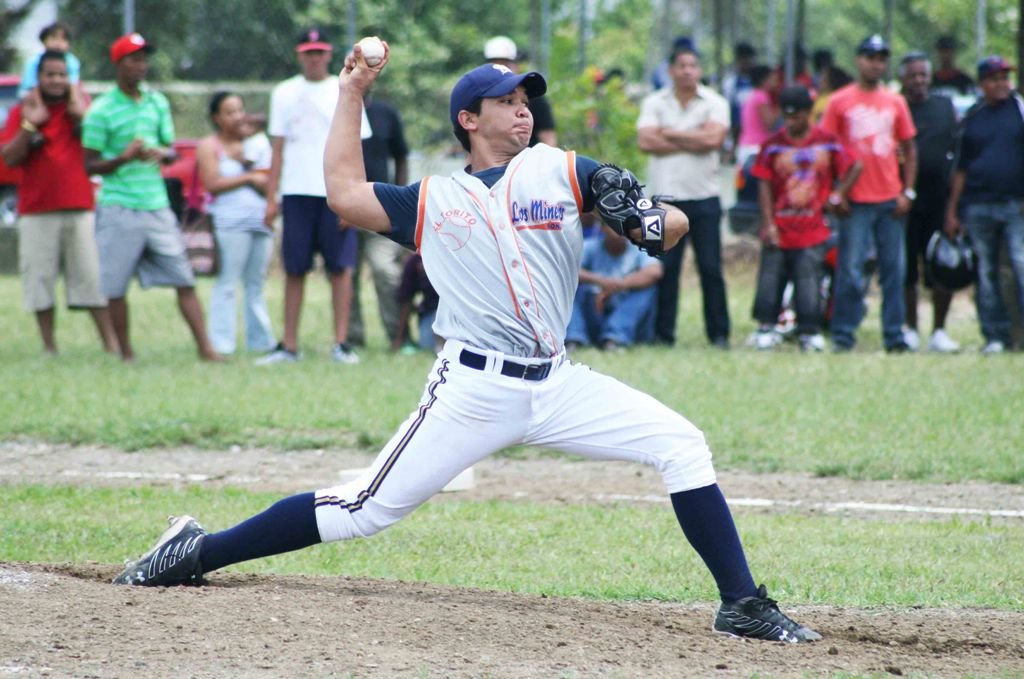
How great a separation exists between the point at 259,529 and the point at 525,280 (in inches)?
55.0

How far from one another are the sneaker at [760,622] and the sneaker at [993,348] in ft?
26.5

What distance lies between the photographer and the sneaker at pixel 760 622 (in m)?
5.18

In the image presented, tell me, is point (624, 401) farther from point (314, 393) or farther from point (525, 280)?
point (314, 393)

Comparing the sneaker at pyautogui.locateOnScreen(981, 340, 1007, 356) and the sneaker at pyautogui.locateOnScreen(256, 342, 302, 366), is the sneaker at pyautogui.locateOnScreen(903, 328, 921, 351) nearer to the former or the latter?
the sneaker at pyautogui.locateOnScreen(981, 340, 1007, 356)

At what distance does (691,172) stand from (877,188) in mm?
1664

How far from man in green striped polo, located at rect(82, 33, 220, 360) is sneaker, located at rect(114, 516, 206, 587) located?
657cm

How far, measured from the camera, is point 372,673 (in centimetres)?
460

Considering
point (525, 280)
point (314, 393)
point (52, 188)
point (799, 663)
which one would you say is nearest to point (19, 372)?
point (52, 188)

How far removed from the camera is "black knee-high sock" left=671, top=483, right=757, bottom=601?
5.15m

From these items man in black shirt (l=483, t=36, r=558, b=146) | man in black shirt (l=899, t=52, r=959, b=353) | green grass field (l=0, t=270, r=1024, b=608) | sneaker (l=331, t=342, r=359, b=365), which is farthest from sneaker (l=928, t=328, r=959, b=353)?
sneaker (l=331, t=342, r=359, b=365)

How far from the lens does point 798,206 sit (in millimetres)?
13102

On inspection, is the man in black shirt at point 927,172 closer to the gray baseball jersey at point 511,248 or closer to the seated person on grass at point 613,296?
the seated person on grass at point 613,296

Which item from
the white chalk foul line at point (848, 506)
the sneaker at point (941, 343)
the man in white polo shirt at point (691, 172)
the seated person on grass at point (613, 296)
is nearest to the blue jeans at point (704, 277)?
the man in white polo shirt at point (691, 172)

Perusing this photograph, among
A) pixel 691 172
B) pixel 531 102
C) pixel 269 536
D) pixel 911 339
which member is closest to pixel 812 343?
pixel 911 339
